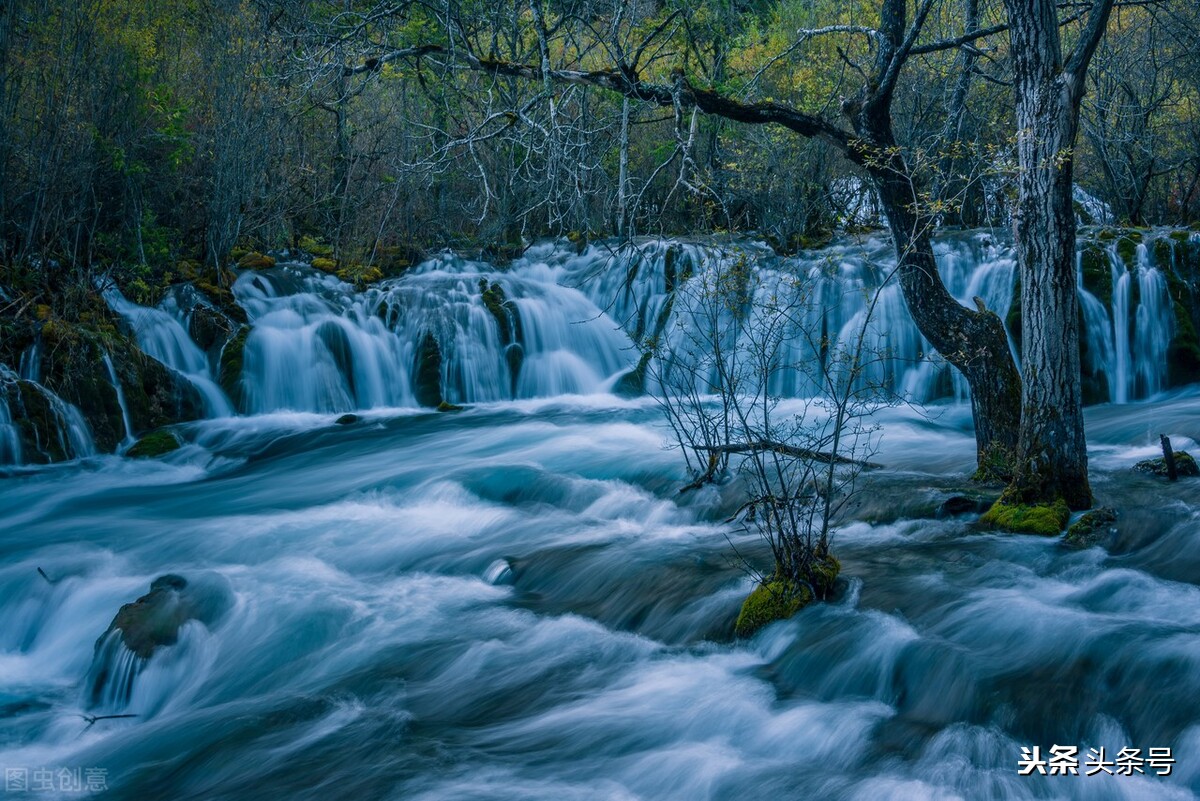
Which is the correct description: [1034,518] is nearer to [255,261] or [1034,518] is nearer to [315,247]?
[255,261]

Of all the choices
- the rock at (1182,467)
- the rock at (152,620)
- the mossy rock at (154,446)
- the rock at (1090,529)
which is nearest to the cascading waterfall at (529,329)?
the mossy rock at (154,446)

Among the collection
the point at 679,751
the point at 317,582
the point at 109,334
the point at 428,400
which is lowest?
the point at 679,751

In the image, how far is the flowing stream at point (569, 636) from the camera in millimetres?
4586

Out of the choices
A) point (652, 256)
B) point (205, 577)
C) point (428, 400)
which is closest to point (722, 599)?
point (205, 577)

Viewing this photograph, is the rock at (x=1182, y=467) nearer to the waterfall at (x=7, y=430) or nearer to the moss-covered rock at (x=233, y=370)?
the moss-covered rock at (x=233, y=370)

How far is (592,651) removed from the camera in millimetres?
5969

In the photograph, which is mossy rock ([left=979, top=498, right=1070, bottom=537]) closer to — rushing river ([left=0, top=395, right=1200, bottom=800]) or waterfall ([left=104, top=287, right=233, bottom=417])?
rushing river ([left=0, top=395, right=1200, bottom=800])

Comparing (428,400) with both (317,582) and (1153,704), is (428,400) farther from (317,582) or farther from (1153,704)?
(1153,704)

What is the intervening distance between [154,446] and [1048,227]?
31.3 feet

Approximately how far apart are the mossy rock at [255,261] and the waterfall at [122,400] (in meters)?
3.66

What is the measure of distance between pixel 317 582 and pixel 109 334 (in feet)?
19.8

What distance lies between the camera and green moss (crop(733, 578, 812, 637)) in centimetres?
573

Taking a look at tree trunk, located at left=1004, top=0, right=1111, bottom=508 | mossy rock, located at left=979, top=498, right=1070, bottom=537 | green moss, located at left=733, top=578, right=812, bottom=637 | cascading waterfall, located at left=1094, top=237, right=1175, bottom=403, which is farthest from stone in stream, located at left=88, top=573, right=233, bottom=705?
cascading waterfall, located at left=1094, top=237, right=1175, bottom=403

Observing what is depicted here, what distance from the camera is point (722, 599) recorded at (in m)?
6.14
